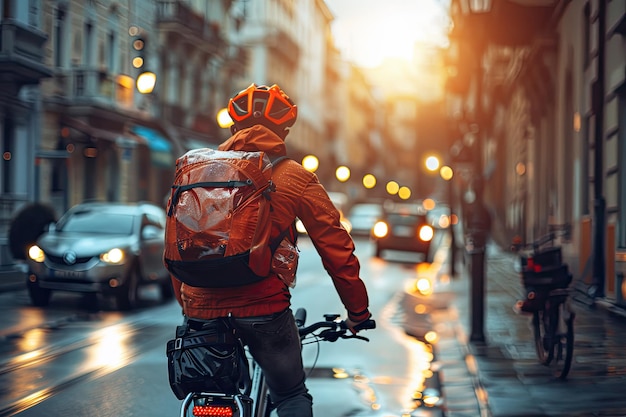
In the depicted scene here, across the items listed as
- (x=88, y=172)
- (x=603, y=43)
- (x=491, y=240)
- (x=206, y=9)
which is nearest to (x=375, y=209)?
(x=491, y=240)

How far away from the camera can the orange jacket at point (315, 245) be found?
389 centimetres

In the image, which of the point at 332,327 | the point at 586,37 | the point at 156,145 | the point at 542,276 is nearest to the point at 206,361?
the point at 332,327

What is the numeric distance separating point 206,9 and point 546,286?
109 ft

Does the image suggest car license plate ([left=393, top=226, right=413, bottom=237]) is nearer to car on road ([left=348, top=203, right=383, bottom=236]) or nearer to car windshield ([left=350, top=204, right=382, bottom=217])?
car on road ([left=348, top=203, right=383, bottom=236])

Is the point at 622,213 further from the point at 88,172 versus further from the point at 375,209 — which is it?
the point at 375,209

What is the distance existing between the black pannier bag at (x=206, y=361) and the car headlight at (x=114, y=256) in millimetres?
11201

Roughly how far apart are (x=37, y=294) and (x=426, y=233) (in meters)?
16.9

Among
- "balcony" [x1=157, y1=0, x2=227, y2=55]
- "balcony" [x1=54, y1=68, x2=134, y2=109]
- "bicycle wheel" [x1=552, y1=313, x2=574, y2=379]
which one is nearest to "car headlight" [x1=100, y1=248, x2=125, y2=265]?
"bicycle wheel" [x1=552, y1=313, x2=574, y2=379]

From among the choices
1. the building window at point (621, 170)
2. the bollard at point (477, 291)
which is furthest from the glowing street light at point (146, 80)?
the bollard at point (477, 291)

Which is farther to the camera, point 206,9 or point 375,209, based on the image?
point 375,209

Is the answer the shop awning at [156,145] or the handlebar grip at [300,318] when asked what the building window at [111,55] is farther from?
the handlebar grip at [300,318]

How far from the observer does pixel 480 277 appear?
10.9 meters

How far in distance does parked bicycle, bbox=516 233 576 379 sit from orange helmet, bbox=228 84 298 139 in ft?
15.6

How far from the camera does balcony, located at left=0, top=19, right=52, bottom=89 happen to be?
21.8m
